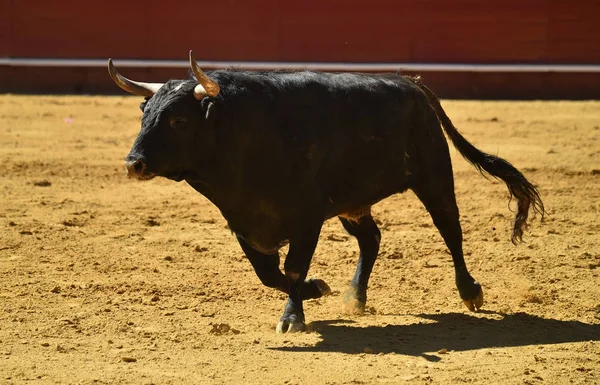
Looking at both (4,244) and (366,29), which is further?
(366,29)

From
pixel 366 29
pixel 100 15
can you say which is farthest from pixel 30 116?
pixel 366 29

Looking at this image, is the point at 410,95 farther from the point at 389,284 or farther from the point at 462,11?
the point at 462,11

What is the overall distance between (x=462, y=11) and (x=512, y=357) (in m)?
10.8

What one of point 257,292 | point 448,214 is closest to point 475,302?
point 448,214

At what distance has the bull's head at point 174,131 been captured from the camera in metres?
4.49

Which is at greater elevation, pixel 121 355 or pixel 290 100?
pixel 290 100

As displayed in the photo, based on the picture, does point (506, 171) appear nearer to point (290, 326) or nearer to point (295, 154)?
point (295, 154)

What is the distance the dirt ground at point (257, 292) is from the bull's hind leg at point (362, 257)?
9 centimetres

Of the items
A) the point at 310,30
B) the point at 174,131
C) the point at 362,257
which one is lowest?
the point at 362,257

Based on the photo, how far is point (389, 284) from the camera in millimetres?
5906

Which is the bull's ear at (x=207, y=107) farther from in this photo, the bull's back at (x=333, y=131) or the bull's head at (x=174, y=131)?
the bull's back at (x=333, y=131)

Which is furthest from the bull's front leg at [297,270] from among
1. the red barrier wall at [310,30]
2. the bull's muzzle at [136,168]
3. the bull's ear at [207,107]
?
the red barrier wall at [310,30]

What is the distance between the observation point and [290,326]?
15.6 ft

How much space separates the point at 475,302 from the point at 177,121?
6.21 feet
